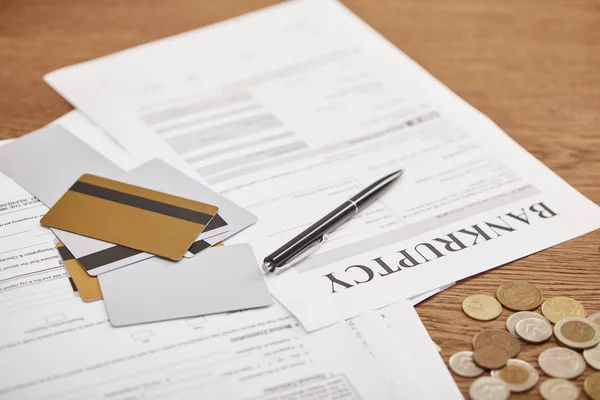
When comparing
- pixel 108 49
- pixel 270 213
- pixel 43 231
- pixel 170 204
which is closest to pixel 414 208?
pixel 270 213

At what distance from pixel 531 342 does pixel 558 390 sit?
49 mm

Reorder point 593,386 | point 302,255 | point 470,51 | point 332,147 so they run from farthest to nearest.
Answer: point 470,51, point 332,147, point 302,255, point 593,386

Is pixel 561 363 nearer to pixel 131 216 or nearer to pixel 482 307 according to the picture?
pixel 482 307

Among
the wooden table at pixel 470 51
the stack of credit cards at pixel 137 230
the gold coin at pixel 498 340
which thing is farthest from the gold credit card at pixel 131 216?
the gold coin at pixel 498 340

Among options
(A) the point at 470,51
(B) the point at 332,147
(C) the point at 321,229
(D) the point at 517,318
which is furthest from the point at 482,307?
(A) the point at 470,51

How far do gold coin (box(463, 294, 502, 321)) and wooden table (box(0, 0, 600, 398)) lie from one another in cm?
8

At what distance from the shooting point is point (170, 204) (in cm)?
77

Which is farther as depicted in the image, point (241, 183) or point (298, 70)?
point (298, 70)

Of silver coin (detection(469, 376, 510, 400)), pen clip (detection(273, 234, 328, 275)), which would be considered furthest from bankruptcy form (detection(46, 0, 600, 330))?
silver coin (detection(469, 376, 510, 400))

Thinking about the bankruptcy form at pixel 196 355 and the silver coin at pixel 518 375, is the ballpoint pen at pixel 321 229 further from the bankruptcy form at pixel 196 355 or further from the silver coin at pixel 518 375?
the silver coin at pixel 518 375

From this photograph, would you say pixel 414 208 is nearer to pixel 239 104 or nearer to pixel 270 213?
pixel 270 213

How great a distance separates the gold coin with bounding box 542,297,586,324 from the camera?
0.68 meters

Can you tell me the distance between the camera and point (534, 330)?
667 millimetres

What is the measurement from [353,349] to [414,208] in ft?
0.66
